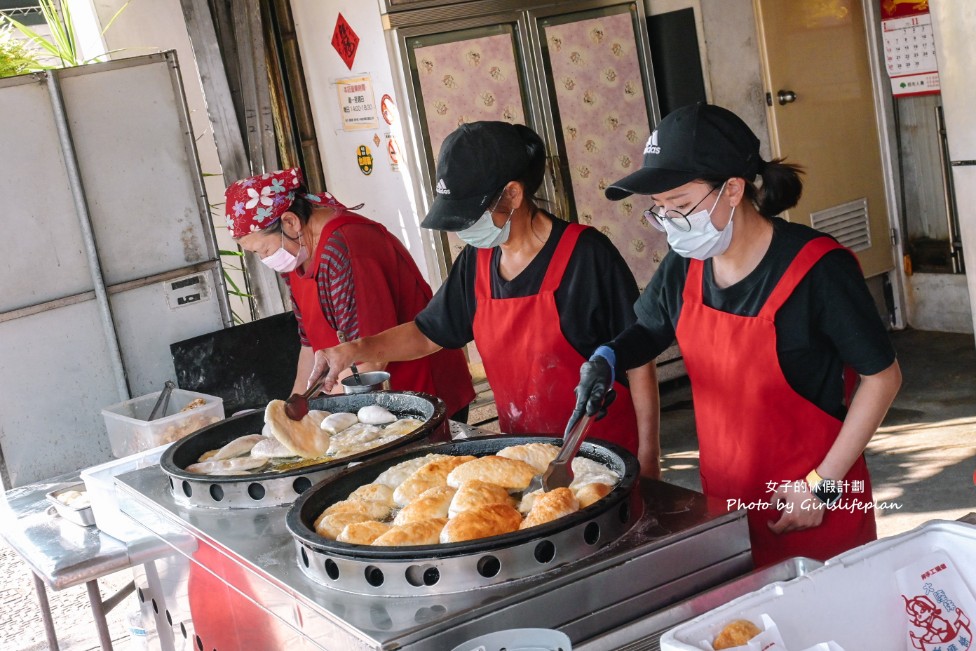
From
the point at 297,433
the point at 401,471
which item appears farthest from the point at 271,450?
the point at 401,471

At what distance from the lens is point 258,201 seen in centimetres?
324

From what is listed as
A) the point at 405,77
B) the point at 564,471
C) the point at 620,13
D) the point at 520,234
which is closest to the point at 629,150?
the point at 620,13

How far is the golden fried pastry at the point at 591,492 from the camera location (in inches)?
73.7

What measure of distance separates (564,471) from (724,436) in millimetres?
532

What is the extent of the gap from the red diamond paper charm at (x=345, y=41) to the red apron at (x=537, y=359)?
3.09 metres

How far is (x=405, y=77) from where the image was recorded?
17.6 feet

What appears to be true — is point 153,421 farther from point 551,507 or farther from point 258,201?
point 551,507

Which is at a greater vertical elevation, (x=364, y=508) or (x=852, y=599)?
(x=364, y=508)

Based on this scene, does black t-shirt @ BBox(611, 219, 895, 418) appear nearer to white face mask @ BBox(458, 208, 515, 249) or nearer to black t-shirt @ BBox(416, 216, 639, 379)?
black t-shirt @ BBox(416, 216, 639, 379)

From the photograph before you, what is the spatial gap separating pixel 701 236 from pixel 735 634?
3.18 ft

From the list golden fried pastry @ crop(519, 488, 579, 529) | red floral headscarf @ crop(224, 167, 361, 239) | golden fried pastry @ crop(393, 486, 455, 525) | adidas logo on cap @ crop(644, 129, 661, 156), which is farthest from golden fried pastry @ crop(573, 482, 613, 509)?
red floral headscarf @ crop(224, 167, 361, 239)

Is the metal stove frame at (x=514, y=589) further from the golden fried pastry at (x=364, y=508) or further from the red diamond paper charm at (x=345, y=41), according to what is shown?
the red diamond paper charm at (x=345, y=41)

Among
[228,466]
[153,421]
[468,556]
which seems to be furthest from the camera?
[153,421]

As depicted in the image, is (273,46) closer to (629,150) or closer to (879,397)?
(629,150)
